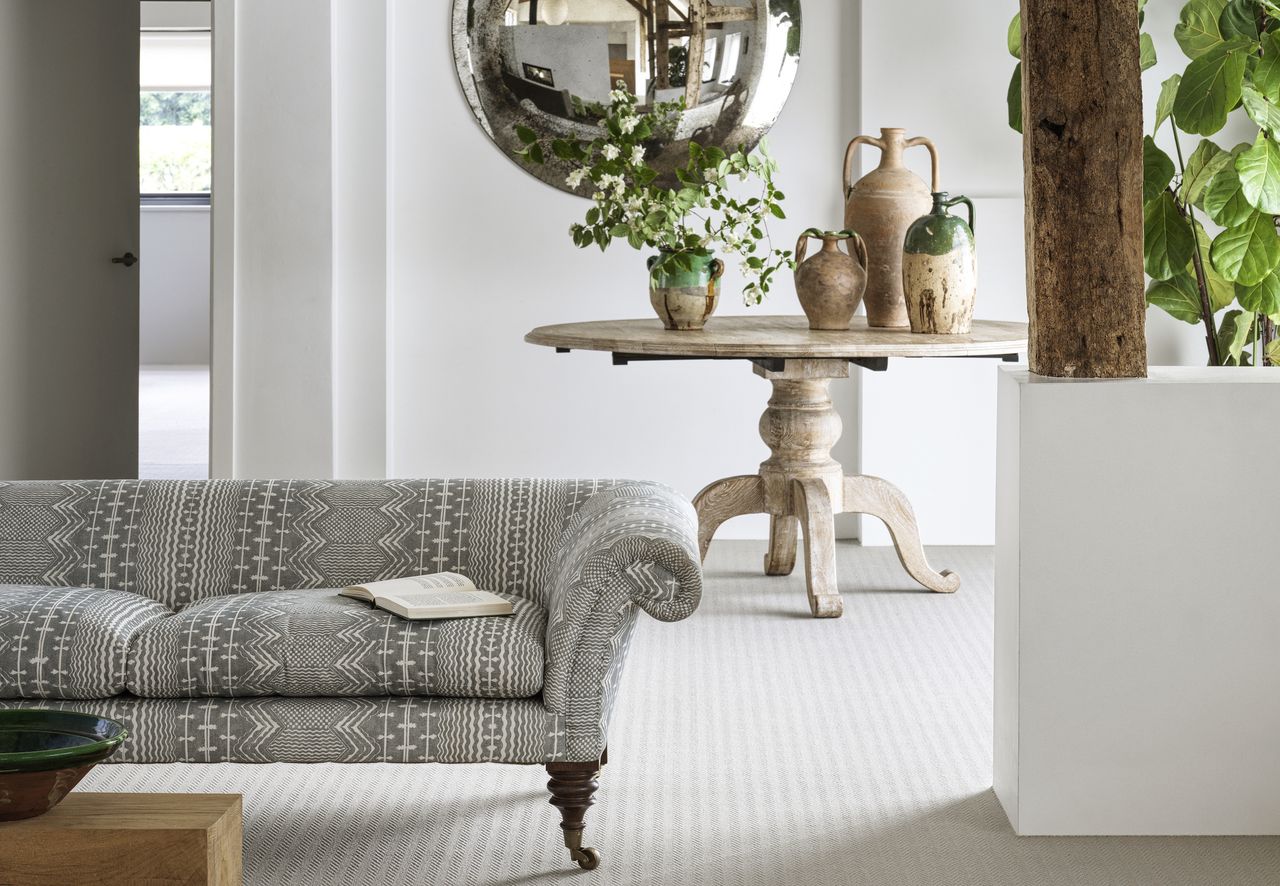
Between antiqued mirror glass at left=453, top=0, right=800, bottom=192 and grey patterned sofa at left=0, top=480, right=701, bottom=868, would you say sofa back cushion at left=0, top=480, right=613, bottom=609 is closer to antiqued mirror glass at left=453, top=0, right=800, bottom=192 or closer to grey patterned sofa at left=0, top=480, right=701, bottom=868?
grey patterned sofa at left=0, top=480, right=701, bottom=868

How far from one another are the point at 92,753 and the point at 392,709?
2.20ft

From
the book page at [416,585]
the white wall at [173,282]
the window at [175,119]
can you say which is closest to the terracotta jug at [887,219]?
the book page at [416,585]

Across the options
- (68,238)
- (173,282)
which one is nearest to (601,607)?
(68,238)

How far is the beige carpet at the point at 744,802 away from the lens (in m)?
2.21

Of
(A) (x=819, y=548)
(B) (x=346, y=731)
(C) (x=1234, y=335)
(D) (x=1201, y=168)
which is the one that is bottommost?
(B) (x=346, y=731)

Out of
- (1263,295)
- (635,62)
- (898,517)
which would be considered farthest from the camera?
(635,62)

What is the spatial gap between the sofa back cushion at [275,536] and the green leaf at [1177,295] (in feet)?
7.57

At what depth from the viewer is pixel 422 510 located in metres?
2.64

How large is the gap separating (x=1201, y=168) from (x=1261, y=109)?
2.13 ft

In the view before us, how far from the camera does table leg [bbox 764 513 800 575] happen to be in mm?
4242

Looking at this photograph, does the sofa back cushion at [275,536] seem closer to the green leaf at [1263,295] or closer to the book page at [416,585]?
the book page at [416,585]

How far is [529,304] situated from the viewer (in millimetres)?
4898

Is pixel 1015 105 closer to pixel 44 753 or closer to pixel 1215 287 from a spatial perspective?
pixel 1215 287

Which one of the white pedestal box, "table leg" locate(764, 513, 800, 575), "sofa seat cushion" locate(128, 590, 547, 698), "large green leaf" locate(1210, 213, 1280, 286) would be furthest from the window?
the white pedestal box
